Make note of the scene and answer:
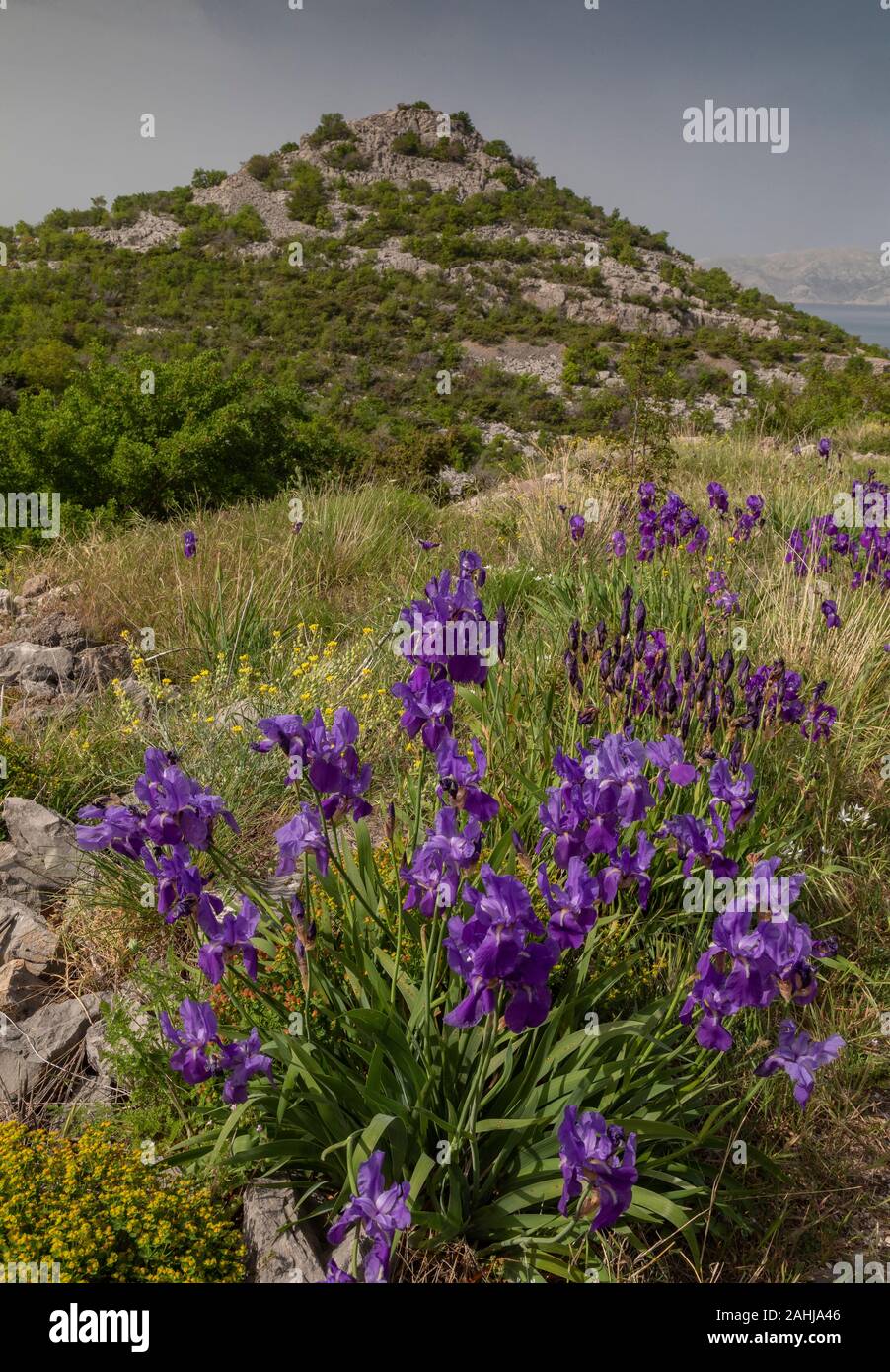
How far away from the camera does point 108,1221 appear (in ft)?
6.13

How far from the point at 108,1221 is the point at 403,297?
124 feet

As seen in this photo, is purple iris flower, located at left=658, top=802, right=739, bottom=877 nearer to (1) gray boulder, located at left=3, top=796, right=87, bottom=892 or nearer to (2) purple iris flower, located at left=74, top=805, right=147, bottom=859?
(2) purple iris flower, located at left=74, top=805, right=147, bottom=859

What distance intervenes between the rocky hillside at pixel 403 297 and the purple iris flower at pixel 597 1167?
15467 millimetres

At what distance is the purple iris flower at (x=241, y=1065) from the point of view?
174 centimetres

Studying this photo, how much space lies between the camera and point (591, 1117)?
138cm

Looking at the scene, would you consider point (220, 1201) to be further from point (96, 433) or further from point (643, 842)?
point (96, 433)

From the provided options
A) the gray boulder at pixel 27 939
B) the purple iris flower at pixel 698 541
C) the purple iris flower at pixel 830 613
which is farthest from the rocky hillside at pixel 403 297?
the gray boulder at pixel 27 939

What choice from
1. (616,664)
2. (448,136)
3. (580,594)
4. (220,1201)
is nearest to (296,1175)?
(220,1201)

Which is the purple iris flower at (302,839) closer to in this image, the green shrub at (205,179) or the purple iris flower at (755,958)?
the purple iris flower at (755,958)

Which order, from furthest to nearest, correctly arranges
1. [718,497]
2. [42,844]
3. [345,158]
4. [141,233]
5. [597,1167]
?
[345,158]
[141,233]
[718,497]
[42,844]
[597,1167]

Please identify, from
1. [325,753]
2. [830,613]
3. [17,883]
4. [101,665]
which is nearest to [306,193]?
[101,665]

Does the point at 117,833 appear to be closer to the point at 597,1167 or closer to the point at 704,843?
the point at 597,1167

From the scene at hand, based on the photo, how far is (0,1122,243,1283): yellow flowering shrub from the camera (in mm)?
1781

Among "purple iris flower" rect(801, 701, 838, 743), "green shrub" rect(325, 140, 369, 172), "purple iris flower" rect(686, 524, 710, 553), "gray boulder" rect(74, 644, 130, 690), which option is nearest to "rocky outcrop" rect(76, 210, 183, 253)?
"green shrub" rect(325, 140, 369, 172)
